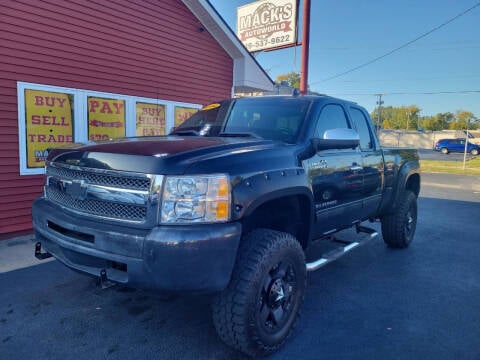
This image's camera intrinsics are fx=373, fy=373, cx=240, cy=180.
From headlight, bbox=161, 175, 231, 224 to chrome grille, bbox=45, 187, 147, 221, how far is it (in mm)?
175

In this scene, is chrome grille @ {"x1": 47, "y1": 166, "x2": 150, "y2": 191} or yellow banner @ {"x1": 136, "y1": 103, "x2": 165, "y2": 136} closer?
chrome grille @ {"x1": 47, "y1": 166, "x2": 150, "y2": 191}

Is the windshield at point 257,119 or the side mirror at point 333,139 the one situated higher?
the windshield at point 257,119

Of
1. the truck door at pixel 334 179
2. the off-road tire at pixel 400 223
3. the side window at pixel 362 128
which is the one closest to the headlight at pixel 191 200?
the truck door at pixel 334 179

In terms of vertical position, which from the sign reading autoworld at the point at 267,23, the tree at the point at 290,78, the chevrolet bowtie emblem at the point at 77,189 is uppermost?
the tree at the point at 290,78

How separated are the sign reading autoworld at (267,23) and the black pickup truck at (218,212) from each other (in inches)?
439

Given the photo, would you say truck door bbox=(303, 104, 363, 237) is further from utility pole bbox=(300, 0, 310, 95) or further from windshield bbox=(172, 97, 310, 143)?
utility pole bbox=(300, 0, 310, 95)

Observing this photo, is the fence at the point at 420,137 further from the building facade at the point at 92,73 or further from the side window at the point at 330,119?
the side window at the point at 330,119

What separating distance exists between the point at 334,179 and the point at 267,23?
12982 mm

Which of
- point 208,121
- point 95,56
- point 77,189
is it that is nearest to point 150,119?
point 95,56

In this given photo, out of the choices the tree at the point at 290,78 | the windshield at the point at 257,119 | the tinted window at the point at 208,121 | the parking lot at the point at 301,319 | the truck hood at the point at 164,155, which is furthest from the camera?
the tree at the point at 290,78

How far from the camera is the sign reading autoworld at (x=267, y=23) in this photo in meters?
13.6

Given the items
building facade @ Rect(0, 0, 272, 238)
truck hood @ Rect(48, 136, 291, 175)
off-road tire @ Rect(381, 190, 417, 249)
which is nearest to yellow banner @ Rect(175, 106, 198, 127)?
building facade @ Rect(0, 0, 272, 238)

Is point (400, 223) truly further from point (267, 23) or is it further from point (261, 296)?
point (267, 23)

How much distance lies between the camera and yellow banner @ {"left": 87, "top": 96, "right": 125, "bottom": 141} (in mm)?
6715
